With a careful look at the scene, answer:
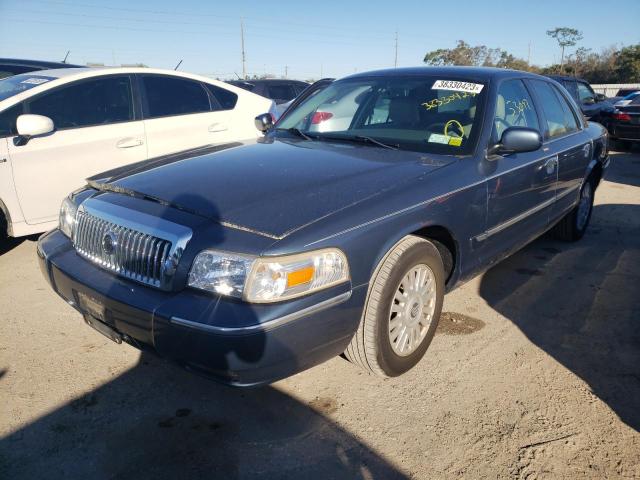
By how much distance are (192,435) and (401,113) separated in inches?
95.4

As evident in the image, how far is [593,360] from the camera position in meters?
3.05

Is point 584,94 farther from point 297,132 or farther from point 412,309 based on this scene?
point 412,309

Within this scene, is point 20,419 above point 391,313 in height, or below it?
below

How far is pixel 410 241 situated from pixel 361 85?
1.81 meters

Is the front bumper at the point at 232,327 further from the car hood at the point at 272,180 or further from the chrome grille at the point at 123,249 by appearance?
the car hood at the point at 272,180

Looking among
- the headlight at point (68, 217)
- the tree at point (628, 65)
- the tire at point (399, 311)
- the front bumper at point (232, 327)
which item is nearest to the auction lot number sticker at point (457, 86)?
the tire at point (399, 311)

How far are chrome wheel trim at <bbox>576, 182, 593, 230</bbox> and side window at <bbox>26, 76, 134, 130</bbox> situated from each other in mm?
4488

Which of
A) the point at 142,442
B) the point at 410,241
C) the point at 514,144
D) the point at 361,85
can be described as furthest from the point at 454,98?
the point at 142,442

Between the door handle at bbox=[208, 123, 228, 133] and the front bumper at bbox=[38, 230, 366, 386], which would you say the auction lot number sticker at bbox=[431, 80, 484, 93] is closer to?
the front bumper at bbox=[38, 230, 366, 386]

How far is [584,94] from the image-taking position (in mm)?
12805

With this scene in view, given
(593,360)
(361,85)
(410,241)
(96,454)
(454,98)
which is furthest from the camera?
(361,85)

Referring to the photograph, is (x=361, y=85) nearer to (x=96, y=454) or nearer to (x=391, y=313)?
(x=391, y=313)

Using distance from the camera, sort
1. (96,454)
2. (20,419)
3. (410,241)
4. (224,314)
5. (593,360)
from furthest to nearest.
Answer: (593,360), (410,241), (20,419), (96,454), (224,314)

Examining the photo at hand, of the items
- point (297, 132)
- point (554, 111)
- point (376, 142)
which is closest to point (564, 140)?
point (554, 111)
